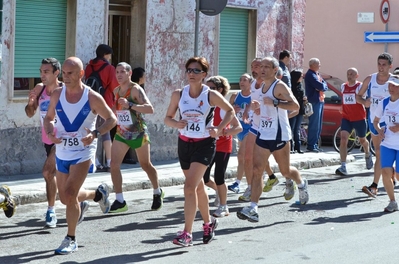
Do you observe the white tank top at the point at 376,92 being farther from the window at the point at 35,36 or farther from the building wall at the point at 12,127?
the building wall at the point at 12,127

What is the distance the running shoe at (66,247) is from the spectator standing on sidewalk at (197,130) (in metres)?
1.00

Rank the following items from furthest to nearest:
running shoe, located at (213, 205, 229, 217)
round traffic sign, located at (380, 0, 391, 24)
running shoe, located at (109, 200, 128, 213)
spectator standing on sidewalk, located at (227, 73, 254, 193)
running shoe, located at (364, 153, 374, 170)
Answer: round traffic sign, located at (380, 0, 391, 24) → running shoe, located at (364, 153, 374, 170) → spectator standing on sidewalk, located at (227, 73, 254, 193) → running shoe, located at (109, 200, 128, 213) → running shoe, located at (213, 205, 229, 217)

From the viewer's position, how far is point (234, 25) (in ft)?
60.7

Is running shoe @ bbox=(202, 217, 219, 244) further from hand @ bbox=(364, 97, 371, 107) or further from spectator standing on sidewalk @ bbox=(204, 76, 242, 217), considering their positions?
hand @ bbox=(364, 97, 371, 107)

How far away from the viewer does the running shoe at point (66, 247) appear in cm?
852

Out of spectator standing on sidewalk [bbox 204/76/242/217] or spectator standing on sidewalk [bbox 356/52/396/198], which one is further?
spectator standing on sidewalk [bbox 356/52/396/198]

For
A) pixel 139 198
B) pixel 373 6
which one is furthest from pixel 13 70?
pixel 373 6

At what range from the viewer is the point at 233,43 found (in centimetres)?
1856

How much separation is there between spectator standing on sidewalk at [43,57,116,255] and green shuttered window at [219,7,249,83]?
956 cm

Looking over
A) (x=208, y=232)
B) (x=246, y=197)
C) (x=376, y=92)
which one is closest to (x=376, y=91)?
(x=376, y=92)

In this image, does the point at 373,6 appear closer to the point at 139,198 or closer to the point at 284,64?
the point at 284,64

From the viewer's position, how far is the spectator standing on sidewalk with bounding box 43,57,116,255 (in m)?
8.59

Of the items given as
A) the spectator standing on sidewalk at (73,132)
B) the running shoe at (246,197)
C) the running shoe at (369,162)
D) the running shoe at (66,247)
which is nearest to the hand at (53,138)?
the spectator standing on sidewalk at (73,132)

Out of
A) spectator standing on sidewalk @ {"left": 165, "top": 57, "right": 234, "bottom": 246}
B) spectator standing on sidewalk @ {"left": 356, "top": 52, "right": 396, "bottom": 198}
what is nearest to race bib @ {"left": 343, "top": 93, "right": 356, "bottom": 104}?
spectator standing on sidewalk @ {"left": 356, "top": 52, "right": 396, "bottom": 198}
